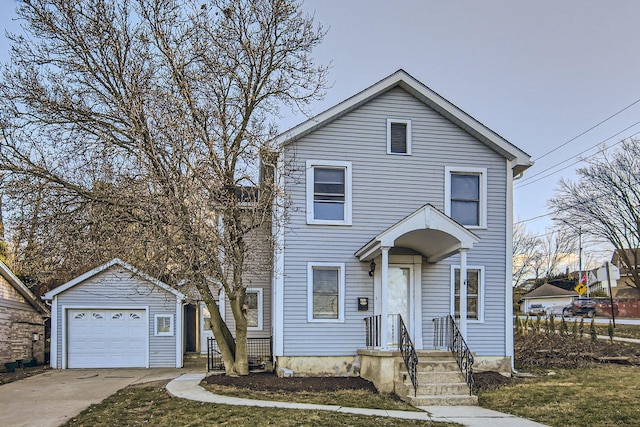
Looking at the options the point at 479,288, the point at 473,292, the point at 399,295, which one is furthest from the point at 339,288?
the point at 479,288

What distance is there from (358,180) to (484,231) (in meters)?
3.42

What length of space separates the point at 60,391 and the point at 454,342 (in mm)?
8650

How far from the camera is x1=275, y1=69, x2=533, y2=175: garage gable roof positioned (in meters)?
11.7

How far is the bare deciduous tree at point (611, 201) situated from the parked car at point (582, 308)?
123 inches

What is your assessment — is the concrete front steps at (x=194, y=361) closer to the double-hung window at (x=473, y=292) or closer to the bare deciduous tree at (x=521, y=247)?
the double-hung window at (x=473, y=292)

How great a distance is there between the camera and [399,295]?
12.1 m

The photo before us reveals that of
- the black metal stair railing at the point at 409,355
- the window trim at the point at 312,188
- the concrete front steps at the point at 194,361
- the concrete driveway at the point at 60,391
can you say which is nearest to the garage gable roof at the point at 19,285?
the concrete driveway at the point at 60,391

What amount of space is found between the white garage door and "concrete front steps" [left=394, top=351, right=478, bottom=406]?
9.58 m

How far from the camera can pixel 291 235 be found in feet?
38.4

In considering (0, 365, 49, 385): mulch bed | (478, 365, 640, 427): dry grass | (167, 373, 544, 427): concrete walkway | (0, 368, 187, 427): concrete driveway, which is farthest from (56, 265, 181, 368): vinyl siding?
(478, 365, 640, 427): dry grass

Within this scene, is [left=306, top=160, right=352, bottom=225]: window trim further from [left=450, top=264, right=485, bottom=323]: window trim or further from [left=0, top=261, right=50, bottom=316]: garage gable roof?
[left=0, top=261, right=50, bottom=316]: garage gable roof

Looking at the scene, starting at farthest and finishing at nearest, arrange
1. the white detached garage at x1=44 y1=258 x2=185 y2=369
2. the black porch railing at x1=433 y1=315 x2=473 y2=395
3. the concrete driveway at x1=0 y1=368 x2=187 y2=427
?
the white detached garage at x1=44 y1=258 x2=185 y2=369 → the black porch railing at x1=433 y1=315 x2=473 y2=395 → the concrete driveway at x1=0 y1=368 x2=187 y2=427

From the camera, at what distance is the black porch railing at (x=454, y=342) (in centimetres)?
977

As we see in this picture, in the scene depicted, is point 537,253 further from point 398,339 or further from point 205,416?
point 205,416
